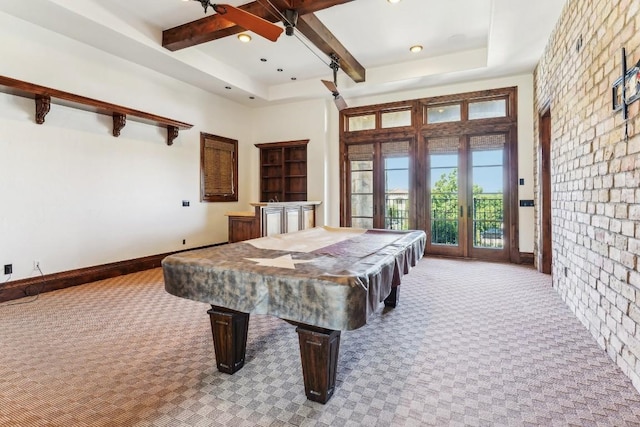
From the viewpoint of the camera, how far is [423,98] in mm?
5977

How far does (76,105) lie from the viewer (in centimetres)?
407

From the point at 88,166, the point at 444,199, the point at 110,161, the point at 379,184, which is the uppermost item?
the point at 110,161

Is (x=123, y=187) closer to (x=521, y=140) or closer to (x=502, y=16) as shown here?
(x=502, y=16)

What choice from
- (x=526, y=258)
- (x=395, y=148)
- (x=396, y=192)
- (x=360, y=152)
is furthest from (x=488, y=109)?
(x=526, y=258)


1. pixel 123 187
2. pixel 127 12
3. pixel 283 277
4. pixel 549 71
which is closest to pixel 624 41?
pixel 549 71

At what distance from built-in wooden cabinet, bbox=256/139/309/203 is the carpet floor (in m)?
4.03

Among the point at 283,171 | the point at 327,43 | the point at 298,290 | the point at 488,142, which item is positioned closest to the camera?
the point at 298,290

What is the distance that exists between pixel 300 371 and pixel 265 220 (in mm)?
3284

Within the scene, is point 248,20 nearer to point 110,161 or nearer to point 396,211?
point 110,161

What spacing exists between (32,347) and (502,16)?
530cm

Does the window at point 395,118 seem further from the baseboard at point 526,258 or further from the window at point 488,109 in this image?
the baseboard at point 526,258

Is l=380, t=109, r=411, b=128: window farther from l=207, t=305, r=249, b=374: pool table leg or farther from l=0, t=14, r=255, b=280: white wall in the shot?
l=207, t=305, r=249, b=374: pool table leg

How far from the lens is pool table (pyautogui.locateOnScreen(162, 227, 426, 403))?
1.47 meters

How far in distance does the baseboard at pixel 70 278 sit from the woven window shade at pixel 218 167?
1.75 m
